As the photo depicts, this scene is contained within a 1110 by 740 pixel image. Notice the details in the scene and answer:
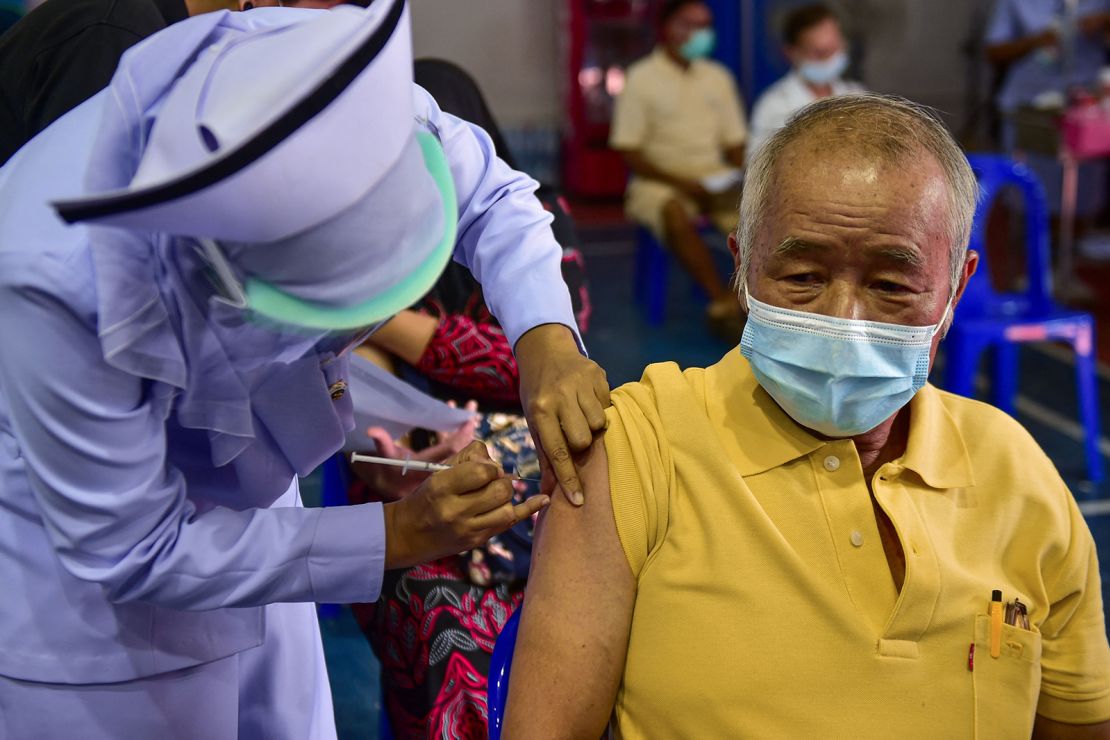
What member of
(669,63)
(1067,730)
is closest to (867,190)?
(1067,730)

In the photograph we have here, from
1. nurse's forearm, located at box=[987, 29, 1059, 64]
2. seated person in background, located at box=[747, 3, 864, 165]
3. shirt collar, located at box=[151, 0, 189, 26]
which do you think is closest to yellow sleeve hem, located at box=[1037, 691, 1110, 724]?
shirt collar, located at box=[151, 0, 189, 26]

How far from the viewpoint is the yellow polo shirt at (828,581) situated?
4.94 ft

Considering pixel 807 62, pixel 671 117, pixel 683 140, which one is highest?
pixel 807 62

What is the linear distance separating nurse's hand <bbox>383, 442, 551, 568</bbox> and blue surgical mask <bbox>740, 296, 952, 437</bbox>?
0.36 meters

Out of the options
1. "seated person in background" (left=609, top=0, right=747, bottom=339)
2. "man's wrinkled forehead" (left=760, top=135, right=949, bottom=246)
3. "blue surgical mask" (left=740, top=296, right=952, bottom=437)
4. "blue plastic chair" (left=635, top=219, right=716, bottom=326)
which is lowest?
"blue plastic chair" (left=635, top=219, right=716, bottom=326)

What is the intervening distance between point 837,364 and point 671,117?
5.30m

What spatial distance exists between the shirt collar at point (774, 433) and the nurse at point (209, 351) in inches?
6.9

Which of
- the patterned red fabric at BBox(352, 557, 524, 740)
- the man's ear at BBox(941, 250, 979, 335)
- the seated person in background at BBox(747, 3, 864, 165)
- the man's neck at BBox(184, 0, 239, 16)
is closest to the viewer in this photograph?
the man's ear at BBox(941, 250, 979, 335)

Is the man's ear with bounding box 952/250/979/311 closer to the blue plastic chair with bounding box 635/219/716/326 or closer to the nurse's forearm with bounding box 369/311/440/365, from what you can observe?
the nurse's forearm with bounding box 369/311/440/365

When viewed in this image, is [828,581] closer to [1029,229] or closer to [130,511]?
[130,511]

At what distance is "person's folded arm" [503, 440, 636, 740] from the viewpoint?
150cm

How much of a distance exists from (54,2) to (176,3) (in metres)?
0.19

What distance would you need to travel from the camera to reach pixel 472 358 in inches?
94.4

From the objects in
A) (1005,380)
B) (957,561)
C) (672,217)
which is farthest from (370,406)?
(672,217)
